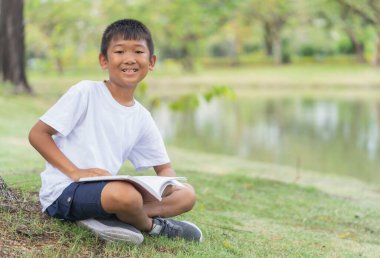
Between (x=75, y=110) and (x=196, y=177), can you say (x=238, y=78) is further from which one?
(x=75, y=110)

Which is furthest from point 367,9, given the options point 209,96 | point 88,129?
point 88,129

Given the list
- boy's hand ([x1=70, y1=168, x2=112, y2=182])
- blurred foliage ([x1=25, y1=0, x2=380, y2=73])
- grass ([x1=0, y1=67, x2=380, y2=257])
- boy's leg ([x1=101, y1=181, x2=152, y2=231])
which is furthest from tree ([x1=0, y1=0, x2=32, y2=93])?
boy's leg ([x1=101, y1=181, x2=152, y2=231])

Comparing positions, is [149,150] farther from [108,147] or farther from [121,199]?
[121,199]

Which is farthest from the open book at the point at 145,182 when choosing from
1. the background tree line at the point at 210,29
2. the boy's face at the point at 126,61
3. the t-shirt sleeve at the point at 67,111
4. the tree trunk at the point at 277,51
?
the tree trunk at the point at 277,51

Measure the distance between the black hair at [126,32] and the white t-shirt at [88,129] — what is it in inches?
9.5

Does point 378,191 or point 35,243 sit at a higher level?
point 35,243

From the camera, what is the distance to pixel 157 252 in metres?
3.53

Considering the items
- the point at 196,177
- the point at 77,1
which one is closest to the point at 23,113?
the point at 196,177

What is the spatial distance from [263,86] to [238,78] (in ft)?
8.38

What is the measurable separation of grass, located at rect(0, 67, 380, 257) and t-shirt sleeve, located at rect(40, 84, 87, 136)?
1.77 feet

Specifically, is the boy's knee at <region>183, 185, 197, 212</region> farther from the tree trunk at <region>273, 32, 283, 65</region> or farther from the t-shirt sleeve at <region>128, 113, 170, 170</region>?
the tree trunk at <region>273, 32, 283, 65</region>

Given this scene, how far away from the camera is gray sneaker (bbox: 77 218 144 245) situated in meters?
3.53

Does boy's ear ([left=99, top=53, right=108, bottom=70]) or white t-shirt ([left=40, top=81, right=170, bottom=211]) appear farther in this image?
boy's ear ([left=99, top=53, right=108, bottom=70])

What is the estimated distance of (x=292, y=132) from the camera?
1633 centimetres
